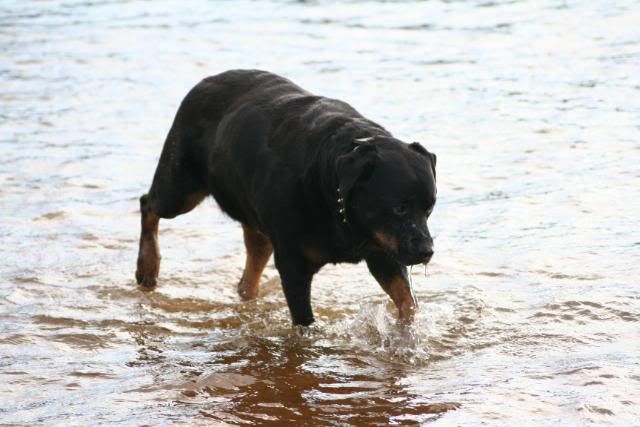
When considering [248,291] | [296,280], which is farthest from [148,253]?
[296,280]

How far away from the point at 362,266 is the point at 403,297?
171cm

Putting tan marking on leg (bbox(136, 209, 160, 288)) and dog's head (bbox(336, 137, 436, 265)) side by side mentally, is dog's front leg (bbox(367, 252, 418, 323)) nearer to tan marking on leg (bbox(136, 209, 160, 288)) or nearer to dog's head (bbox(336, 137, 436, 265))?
dog's head (bbox(336, 137, 436, 265))

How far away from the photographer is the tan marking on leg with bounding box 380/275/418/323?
689 cm

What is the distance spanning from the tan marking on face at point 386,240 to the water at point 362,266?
27.7 inches

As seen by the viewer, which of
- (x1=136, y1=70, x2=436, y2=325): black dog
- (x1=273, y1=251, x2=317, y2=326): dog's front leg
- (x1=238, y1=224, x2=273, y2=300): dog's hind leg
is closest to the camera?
(x1=136, y1=70, x2=436, y2=325): black dog

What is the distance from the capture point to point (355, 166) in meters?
6.05

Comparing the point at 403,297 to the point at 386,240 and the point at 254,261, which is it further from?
the point at 254,261

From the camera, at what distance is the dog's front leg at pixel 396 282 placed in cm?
675

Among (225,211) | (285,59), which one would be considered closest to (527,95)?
(285,59)

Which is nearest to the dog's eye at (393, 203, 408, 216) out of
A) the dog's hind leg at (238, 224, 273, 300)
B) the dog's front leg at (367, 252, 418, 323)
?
the dog's front leg at (367, 252, 418, 323)

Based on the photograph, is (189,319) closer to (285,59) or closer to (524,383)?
(524,383)

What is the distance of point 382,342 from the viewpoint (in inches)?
270

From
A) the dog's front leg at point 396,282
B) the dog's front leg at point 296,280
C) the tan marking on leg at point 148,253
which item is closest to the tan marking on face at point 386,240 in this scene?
the dog's front leg at point 396,282

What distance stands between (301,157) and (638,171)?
4255mm
